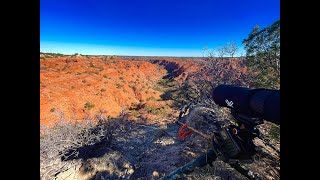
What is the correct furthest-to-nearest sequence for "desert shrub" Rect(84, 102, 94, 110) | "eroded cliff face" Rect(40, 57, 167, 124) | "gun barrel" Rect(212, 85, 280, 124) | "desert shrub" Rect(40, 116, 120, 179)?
"desert shrub" Rect(84, 102, 94, 110), "eroded cliff face" Rect(40, 57, 167, 124), "desert shrub" Rect(40, 116, 120, 179), "gun barrel" Rect(212, 85, 280, 124)

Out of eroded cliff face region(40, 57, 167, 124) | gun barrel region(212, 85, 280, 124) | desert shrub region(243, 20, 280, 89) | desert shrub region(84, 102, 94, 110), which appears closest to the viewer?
gun barrel region(212, 85, 280, 124)

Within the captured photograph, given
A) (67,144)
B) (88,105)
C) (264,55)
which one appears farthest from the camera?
(88,105)

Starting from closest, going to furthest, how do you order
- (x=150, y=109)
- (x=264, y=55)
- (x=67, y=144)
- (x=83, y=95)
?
1. (x=67, y=144)
2. (x=264, y=55)
3. (x=150, y=109)
4. (x=83, y=95)

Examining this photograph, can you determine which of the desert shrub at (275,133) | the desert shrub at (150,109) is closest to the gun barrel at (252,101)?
the desert shrub at (275,133)

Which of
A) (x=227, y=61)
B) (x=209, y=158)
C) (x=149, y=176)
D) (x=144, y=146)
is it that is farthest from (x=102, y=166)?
(x=227, y=61)

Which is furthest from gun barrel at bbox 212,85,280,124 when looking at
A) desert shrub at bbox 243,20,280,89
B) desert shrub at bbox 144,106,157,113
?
desert shrub at bbox 144,106,157,113

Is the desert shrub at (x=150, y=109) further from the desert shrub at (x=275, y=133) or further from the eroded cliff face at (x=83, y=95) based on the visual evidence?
the desert shrub at (x=275, y=133)

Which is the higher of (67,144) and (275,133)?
(275,133)

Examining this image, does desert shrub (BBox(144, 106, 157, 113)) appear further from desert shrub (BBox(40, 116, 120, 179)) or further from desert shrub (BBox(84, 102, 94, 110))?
desert shrub (BBox(40, 116, 120, 179))

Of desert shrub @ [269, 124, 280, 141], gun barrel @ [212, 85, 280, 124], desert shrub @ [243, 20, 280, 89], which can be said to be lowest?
desert shrub @ [269, 124, 280, 141]

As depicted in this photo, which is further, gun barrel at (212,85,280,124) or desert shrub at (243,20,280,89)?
desert shrub at (243,20,280,89)

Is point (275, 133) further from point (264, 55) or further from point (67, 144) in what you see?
point (264, 55)

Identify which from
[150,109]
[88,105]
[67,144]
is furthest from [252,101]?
[88,105]
